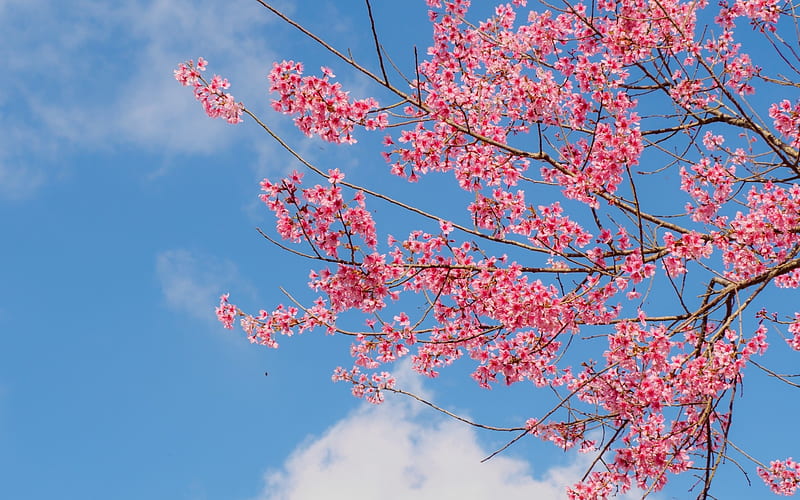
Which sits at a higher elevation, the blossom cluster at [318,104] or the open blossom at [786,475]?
the blossom cluster at [318,104]

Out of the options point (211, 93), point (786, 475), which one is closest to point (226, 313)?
point (211, 93)

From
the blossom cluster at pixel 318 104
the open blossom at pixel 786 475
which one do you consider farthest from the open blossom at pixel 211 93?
the open blossom at pixel 786 475

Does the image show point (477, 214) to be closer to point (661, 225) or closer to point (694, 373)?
point (661, 225)

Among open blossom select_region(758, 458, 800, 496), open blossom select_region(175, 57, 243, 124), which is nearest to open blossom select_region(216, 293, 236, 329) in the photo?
open blossom select_region(175, 57, 243, 124)

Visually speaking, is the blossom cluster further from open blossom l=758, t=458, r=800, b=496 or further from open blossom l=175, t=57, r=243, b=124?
open blossom l=758, t=458, r=800, b=496

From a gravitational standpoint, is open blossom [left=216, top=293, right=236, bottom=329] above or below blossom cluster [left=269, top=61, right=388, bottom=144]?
below

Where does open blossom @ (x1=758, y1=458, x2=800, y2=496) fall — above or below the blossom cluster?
below

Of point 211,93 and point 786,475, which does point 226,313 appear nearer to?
point 211,93

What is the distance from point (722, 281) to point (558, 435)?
2.08 meters

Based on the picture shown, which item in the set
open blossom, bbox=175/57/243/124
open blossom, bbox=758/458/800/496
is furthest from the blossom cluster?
open blossom, bbox=758/458/800/496

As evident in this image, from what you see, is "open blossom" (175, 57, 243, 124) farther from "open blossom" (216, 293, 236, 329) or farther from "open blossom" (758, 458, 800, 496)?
"open blossom" (758, 458, 800, 496)

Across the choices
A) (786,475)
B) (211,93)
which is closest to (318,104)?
(211,93)

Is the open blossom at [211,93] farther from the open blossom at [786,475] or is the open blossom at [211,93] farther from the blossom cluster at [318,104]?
the open blossom at [786,475]

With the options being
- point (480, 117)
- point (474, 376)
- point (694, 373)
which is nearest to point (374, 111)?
point (480, 117)
